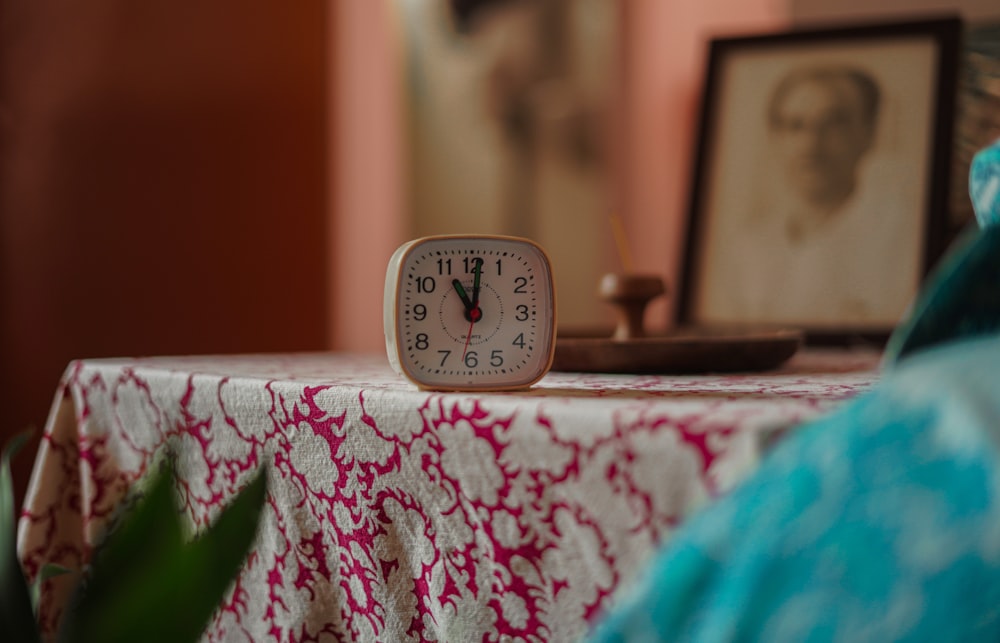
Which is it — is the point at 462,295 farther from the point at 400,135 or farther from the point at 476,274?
the point at 400,135

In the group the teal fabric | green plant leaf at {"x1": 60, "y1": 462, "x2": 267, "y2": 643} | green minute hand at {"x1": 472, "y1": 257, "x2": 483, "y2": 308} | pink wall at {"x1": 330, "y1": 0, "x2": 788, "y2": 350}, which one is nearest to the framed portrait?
pink wall at {"x1": 330, "y1": 0, "x2": 788, "y2": 350}

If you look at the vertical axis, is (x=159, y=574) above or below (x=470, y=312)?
below

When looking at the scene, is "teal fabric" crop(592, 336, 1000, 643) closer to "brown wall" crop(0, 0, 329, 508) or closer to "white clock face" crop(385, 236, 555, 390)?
"white clock face" crop(385, 236, 555, 390)

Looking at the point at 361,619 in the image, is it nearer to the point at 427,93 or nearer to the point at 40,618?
the point at 40,618

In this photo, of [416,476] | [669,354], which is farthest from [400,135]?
[416,476]

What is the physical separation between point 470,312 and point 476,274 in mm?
31

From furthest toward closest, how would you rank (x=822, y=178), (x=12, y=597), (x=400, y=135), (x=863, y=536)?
1. (x=400, y=135)
2. (x=822, y=178)
3. (x=12, y=597)
4. (x=863, y=536)

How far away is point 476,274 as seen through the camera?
0.74 m

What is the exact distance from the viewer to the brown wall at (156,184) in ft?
5.28

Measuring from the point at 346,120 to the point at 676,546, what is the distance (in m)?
1.96

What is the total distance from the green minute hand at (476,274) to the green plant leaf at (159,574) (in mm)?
265

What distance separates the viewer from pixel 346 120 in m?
2.30

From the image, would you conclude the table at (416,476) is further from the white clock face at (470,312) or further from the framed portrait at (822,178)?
the framed portrait at (822,178)

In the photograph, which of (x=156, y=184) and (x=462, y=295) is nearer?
(x=462, y=295)
